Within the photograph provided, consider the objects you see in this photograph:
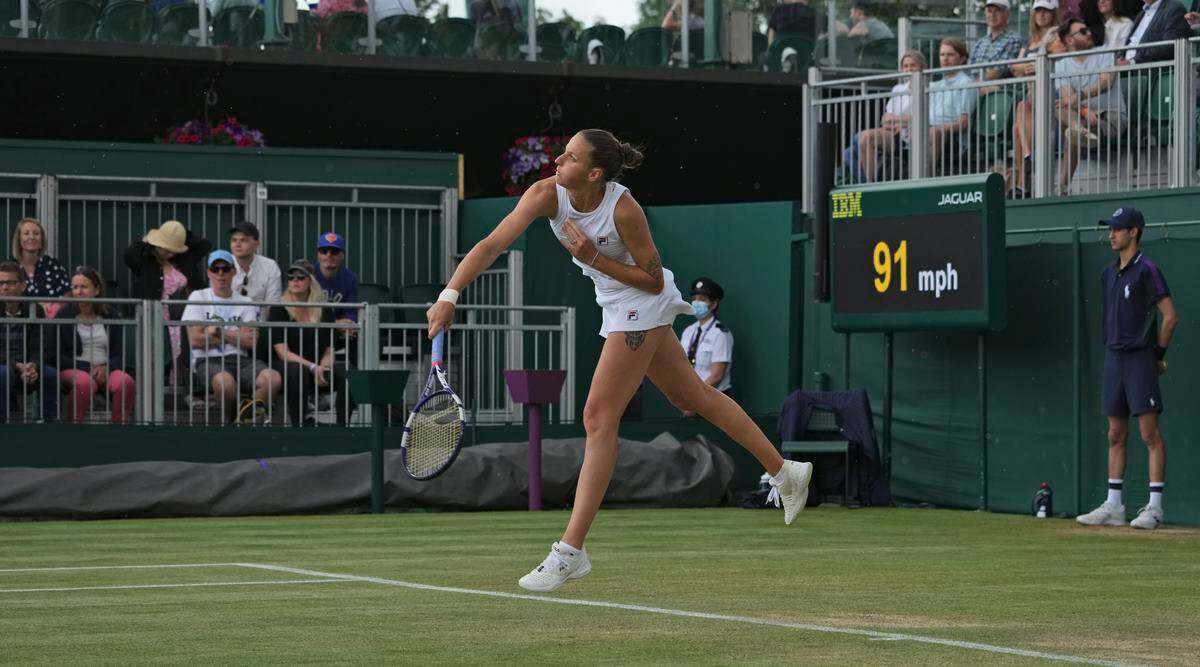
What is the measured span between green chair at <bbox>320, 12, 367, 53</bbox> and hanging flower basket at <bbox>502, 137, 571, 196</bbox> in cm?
220

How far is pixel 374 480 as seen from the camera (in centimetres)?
1612

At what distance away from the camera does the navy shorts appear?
1431 centimetres

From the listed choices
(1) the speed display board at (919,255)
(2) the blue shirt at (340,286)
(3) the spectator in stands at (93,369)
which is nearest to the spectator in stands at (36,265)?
(3) the spectator in stands at (93,369)

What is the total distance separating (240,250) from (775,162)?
8641 millimetres

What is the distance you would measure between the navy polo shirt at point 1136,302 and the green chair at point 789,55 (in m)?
9.60

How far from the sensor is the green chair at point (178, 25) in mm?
21203

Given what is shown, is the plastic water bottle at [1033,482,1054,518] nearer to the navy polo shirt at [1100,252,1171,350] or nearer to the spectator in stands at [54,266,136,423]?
the navy polo shirt at [1100,252,1171,350]

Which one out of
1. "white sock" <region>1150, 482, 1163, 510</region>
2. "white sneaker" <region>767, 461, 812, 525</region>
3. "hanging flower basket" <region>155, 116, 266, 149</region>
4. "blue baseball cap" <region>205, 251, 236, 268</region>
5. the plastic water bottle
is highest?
"hanging flower basket" <region>155, 116, 266, 149</region>

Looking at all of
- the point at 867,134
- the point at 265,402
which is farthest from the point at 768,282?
the point at 265,402

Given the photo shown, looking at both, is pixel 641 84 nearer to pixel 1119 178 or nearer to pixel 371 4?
pixel 371 4

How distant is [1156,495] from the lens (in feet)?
47.5

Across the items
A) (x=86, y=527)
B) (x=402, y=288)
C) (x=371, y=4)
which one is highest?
(x=371, y=4)

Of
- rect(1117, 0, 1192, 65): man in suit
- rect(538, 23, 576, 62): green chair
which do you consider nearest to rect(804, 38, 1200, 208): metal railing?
rect(1117, 0, 1192, 65): man in suit

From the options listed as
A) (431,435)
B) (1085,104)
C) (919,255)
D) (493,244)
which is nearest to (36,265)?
(919,255)
